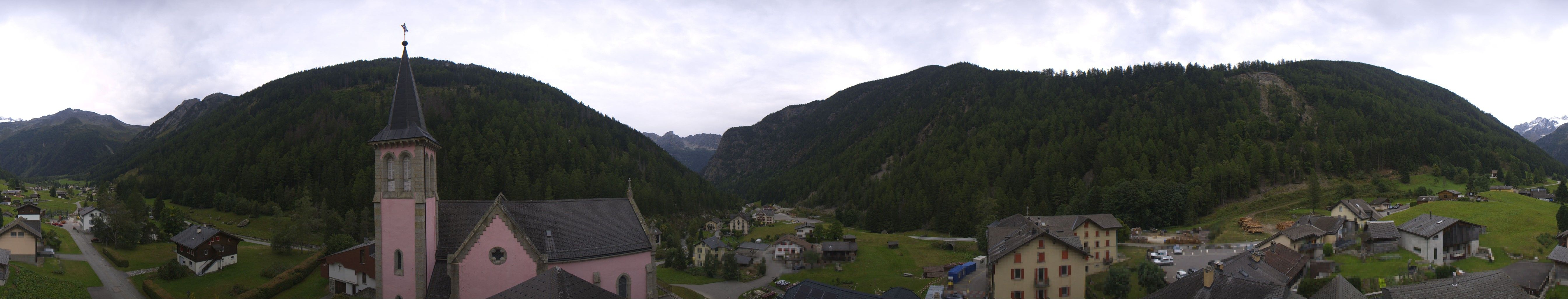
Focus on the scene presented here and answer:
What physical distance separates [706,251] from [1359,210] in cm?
6690

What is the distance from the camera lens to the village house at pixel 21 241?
47.6 m

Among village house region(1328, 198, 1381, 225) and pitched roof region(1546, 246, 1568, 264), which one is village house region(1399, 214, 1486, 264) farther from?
pitched roof region(1546, 246, 1568, 264)

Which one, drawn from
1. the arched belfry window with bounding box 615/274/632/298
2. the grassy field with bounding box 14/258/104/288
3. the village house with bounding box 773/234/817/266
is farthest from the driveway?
the grassy field with bounding box 14/258/104/288

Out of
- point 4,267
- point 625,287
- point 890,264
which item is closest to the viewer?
point 625,287

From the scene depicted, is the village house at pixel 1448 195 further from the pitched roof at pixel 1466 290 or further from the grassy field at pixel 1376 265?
the pitched roof at pixel 1466 290

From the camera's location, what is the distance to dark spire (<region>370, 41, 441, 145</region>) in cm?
2956

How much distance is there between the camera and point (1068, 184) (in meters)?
118

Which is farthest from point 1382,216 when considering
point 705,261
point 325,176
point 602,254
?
point 325,176

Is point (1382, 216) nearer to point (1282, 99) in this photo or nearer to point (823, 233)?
point (823, 233)

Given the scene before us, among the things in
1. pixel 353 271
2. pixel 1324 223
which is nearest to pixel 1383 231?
pixel 1324 223

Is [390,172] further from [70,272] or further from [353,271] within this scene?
[70,272]

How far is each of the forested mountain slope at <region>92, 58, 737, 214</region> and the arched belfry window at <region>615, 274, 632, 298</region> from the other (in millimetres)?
65153

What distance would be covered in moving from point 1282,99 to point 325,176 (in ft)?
612

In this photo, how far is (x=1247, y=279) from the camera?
110ft
